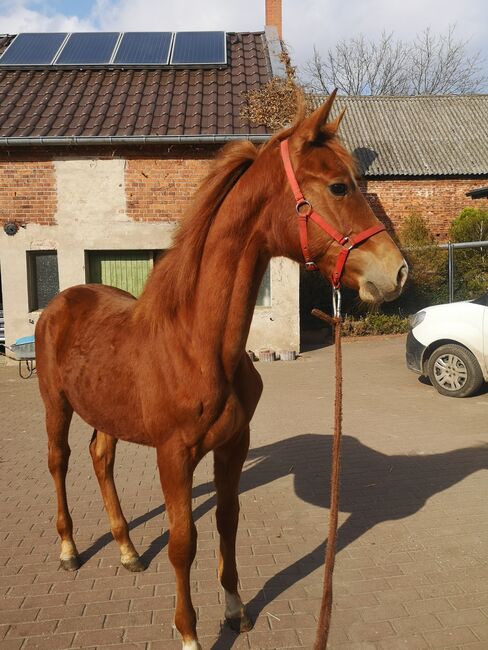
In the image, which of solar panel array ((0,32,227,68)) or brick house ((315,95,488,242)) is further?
brick house ((315,95,488,242))

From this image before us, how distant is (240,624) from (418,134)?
Result: 2377 cm

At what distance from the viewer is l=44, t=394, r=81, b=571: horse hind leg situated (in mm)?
3467

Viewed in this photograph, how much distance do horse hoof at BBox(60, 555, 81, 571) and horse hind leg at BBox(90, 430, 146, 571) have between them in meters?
0.29

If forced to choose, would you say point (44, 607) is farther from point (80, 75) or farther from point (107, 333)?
point (80, 75)

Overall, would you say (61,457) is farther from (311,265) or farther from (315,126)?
(315,126)

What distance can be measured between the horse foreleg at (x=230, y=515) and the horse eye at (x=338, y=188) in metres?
1.39

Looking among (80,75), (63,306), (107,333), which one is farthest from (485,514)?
(80,75)

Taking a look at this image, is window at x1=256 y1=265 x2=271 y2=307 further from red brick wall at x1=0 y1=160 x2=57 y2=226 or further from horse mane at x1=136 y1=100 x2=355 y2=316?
horse mane at x1=136 y1=100 x2=355 y2=316

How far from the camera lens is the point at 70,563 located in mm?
3373

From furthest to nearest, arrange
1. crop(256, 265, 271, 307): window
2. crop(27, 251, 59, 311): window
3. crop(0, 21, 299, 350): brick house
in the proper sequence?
1. crop(256, 265, 271, 307): window
2. crop(27, 251, 59, 311): window
3. crop(0, 21, 299, 350): brick house

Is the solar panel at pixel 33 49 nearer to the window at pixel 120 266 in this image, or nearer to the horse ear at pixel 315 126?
the window at pixel 120 266

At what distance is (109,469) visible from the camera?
3688 millimetres

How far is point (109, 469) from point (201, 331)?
1.85 metres

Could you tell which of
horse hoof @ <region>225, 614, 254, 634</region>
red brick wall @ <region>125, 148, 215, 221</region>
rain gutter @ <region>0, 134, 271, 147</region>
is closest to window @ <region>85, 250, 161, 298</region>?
red brick wall @ <region>125, 148, 215, 221</region>
